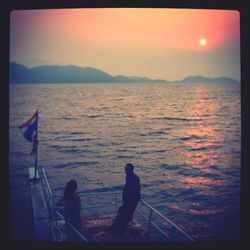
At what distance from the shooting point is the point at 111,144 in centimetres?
3325

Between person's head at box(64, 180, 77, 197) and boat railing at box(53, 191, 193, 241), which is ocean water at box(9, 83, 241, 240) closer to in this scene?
boat railing at box(53, 191, 193, 241)

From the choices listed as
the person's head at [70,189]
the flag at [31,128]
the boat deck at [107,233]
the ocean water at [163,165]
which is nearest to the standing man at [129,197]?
the boat deck at [107,233]

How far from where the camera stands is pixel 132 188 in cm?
480

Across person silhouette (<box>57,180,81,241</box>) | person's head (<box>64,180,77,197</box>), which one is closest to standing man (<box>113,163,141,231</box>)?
person silhouette (<box>57,180,81,241</box>)

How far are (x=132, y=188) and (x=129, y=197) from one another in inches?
7.1

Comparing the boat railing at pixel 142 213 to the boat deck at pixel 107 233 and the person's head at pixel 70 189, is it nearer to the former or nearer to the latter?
the boat deck at pixel 107 233

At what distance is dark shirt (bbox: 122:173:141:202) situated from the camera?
477 cm

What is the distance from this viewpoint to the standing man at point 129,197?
4.78 metres

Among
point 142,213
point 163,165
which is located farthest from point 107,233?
point 163,165

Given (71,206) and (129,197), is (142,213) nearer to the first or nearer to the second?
(129,197)

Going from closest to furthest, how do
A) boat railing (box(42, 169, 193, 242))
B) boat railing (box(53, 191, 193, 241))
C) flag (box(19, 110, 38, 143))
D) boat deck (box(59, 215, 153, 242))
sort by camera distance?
1. boat deck (box(59, 215, 153, 242))
2. boat railing (box(42, 169, 193, 242))
3. flag (box(19, 110, 38, 143))
4. boat railing (box(53, 191, 193, 241))

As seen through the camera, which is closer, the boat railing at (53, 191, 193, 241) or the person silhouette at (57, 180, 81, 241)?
the person silhouette at (57, 180, 81, 241)

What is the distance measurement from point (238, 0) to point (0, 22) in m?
3.13

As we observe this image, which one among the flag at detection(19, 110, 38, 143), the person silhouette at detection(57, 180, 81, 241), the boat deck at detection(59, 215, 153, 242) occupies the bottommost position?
the boat deck at detection(59, 215, 153, 242)
